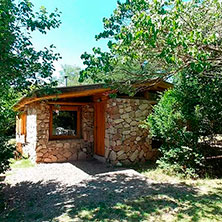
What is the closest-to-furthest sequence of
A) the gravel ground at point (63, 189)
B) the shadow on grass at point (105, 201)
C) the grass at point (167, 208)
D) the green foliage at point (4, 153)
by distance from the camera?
the grass at point (167, 208)
the shadow on grass at point (105, 201)
the gravel ground at point (63, 189)
the green foliage at point (4, 153)

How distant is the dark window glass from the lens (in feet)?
24.7

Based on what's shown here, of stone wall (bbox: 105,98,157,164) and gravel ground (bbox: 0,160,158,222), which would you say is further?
stone wall (bbox: 105,98,157,164)

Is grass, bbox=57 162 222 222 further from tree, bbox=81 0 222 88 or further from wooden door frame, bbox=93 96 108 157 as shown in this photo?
wooden door frame, bbox=93 96 108 157

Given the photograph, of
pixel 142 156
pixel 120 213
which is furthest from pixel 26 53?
pixel 142 156

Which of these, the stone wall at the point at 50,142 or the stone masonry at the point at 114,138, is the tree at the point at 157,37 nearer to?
the stone masonry at the point at 114,138

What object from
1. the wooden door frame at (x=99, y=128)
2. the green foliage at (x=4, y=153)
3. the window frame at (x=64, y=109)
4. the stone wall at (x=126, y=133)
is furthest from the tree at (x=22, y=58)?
the wooden door frame at (x=99, y=128)

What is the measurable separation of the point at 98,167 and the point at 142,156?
1746mm

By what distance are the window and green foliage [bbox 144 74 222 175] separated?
12.0 feet

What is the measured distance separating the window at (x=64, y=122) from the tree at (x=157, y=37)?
3816mm

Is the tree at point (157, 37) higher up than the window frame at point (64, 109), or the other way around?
the tree at point (157, 37)

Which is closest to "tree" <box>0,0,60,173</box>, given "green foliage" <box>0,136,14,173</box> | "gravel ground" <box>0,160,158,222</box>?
"green foliage" <box>0,136,14,173</box>

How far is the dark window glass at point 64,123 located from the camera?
24.7 ft

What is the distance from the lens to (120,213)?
3299mm

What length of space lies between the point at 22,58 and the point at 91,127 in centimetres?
461
